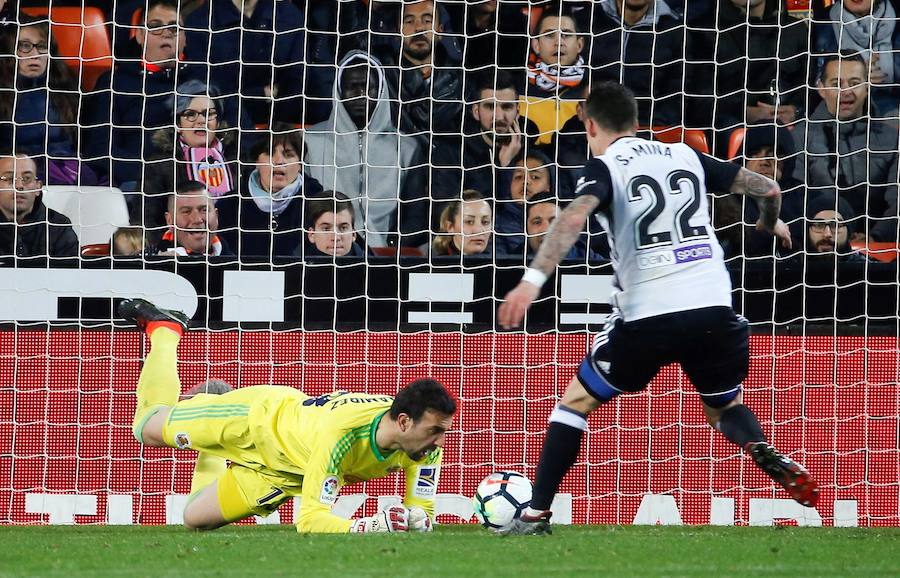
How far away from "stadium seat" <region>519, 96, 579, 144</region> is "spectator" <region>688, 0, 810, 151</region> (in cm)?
90

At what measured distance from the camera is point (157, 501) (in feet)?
26.1

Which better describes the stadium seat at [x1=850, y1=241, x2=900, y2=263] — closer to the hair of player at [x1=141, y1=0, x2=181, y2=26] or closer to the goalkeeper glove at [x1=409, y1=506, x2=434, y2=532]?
the goalkeeper glove at [x1=409, y1=506, x2=434, y2=532]

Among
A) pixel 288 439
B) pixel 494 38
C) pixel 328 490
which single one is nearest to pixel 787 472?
pixel 328 490

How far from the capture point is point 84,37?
9.66 metres

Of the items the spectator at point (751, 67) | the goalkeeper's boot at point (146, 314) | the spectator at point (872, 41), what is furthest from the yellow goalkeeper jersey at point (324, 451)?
the spectator at point (872, 41)

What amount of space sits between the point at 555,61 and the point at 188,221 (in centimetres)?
273

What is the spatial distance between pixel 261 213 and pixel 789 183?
3.37 metres

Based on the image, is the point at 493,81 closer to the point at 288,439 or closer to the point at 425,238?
the point at 425,238

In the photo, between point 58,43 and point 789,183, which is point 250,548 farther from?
point 58,43

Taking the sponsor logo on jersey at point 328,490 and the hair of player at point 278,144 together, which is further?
the hair of player at point 278,144

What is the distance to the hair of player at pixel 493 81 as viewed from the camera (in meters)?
9.17

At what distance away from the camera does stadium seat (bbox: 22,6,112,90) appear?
31.1 feet

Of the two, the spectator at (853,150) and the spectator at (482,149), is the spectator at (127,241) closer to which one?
the spectator at (482,149)

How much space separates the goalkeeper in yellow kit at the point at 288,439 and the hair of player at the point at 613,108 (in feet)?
4.34
